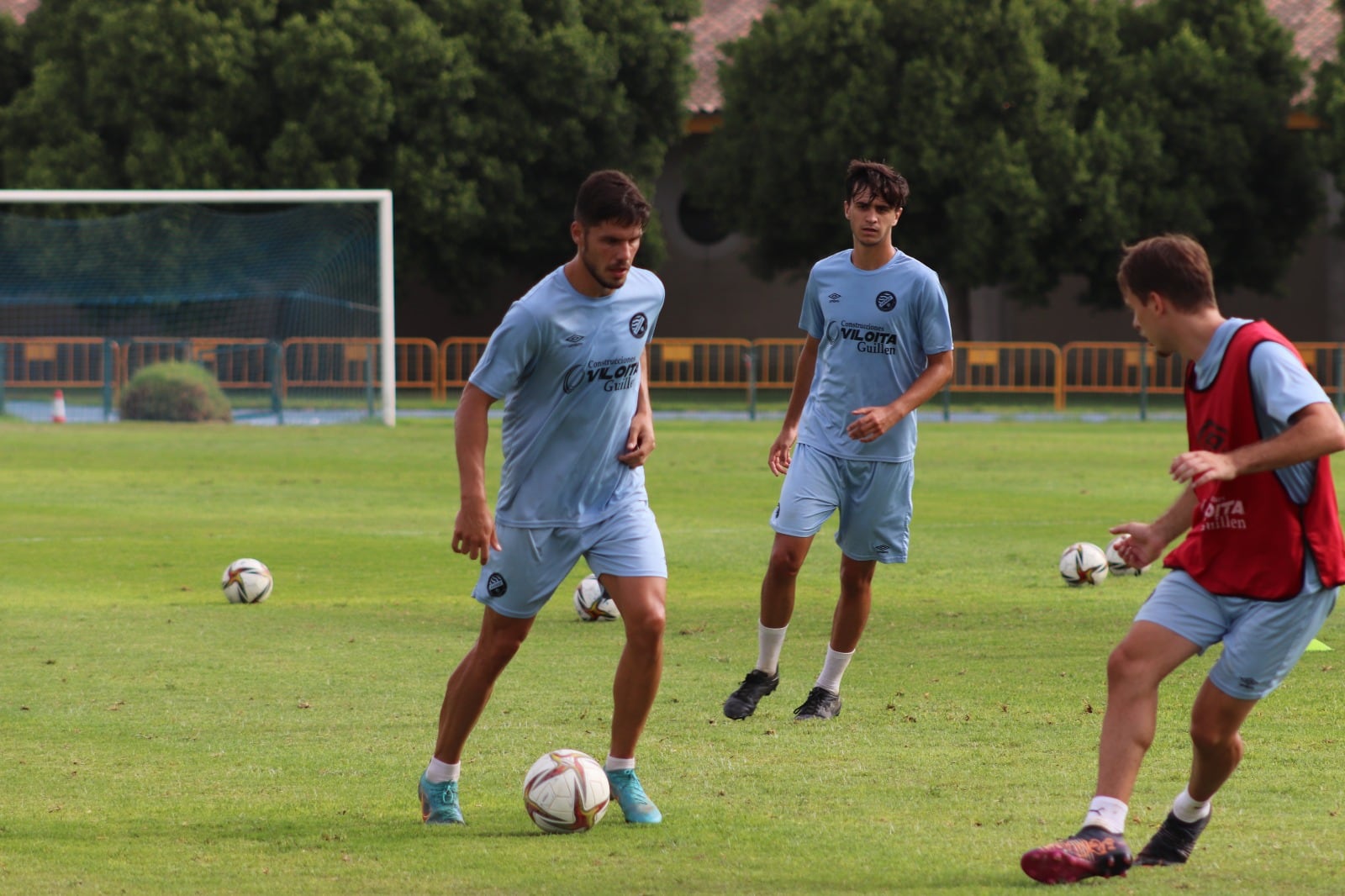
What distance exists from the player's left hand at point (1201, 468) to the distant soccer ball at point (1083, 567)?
252 inches

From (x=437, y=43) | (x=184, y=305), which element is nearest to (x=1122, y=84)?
(x=437, y=43)

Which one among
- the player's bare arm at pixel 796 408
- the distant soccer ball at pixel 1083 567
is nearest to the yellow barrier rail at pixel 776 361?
the distant soccer ball at pixel 1083 567

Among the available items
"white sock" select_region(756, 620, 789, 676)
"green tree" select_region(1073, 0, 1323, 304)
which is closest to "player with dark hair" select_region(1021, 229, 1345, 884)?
"white sock" select_region(756, 620, 789, 676)

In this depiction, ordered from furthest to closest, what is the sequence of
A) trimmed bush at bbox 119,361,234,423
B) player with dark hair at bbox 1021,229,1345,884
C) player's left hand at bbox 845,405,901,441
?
trimmed bush at bbox 119,361,234,423 → player's left hand at bbox 845,405,901,441 → player with dark hair at bbox 1021,229,1345,884

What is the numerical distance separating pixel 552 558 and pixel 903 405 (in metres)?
2.00

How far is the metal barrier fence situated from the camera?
28047mm

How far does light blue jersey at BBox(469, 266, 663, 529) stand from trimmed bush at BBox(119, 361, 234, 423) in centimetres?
2153

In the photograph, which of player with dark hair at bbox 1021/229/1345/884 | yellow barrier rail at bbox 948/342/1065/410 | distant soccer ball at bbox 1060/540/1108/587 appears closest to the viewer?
player with dark hair at bbox 1021/229/1345/884

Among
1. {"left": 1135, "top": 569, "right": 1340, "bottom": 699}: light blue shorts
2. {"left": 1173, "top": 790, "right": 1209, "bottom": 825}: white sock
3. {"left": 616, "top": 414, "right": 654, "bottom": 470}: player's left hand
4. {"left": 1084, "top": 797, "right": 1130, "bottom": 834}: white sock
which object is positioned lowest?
{"left": 1173, "top": 790, "right": 1209, "bottom": 825}: white sock

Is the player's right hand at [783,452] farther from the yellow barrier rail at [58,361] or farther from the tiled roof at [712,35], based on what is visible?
the tiled roof at [712,35]

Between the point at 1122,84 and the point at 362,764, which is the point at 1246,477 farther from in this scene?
the point at 1122,84

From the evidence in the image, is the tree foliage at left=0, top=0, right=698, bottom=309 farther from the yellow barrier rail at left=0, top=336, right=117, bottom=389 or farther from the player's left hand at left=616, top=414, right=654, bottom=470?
the player's left hand at left=616, top=414, right=654, bottom=470

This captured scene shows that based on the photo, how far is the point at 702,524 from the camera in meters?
14.0

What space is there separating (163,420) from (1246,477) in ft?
76.3
